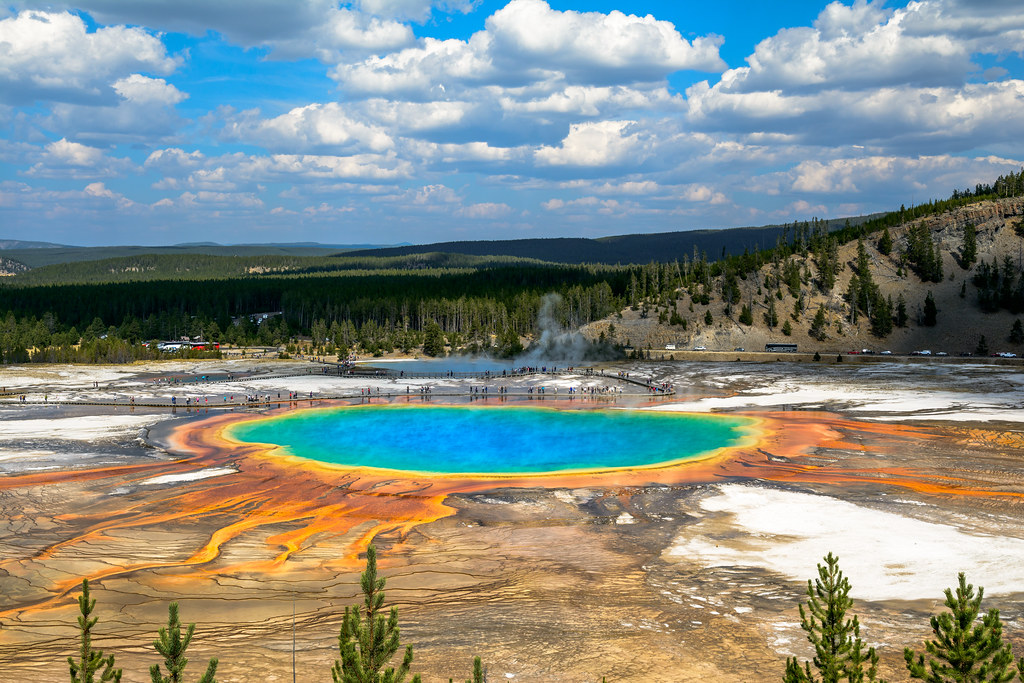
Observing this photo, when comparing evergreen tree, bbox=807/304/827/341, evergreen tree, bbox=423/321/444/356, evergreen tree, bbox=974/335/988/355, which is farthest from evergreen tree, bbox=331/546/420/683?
evergreen tree, bbox=807/304/827/341

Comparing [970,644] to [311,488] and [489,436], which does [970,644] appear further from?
[489,436]

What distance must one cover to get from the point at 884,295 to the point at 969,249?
Answer: 639 inches

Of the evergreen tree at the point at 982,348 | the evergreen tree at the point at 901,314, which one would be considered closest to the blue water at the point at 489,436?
the evergreen tree at the point at 982,348

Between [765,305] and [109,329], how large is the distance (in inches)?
4189

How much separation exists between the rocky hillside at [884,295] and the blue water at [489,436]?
47589 millimetres

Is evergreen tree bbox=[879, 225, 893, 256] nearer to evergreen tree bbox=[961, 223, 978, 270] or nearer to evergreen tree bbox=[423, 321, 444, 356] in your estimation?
evergreen tree bbox=[961, 223, 978, 270]

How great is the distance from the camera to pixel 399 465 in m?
44.4

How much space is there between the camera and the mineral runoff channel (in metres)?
20.8

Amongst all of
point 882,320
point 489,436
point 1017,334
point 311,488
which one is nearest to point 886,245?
point 882,320

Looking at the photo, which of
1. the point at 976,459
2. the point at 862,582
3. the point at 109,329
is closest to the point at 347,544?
the point at 862,582

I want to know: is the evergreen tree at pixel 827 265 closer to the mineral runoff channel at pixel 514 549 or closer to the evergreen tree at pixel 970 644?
the mineral runoff channel at pixel 514 549

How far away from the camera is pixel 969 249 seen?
119562mm

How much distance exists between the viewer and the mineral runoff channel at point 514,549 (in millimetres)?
20781

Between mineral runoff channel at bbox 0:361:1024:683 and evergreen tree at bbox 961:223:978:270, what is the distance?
77.7 meters
